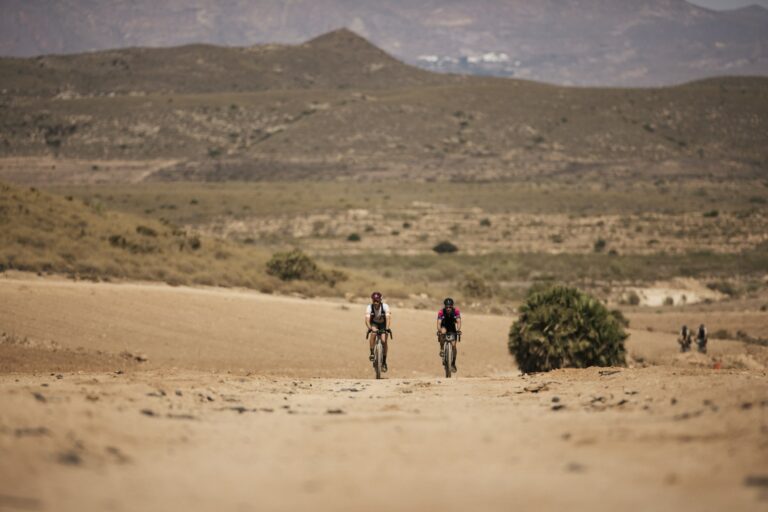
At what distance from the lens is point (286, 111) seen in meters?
126

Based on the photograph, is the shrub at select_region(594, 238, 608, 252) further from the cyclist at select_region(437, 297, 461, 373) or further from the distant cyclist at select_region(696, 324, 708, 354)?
the cyclist at select_region(437, 297, 461, 373)

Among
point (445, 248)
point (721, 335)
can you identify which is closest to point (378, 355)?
point (721, 335)

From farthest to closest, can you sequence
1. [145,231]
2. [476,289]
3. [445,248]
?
[445,248], [476,289], [145,231]

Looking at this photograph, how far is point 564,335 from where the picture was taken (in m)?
21.4

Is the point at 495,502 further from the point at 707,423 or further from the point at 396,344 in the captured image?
the point at 396,344

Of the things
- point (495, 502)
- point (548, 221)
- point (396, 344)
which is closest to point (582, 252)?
point (548, 221)

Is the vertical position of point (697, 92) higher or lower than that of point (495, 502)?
higher

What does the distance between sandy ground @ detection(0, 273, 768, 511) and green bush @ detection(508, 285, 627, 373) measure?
→ 3.69 meters

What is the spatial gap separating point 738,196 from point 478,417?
86.1 metres

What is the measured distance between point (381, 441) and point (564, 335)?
13.0 metres

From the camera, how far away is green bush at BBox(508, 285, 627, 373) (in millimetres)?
21312

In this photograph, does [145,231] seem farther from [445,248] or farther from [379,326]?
[445,248]

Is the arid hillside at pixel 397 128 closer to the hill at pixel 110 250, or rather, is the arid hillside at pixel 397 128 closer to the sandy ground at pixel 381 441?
the hill at pixel 110 250

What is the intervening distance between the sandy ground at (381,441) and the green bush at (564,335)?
3687 millimetres
